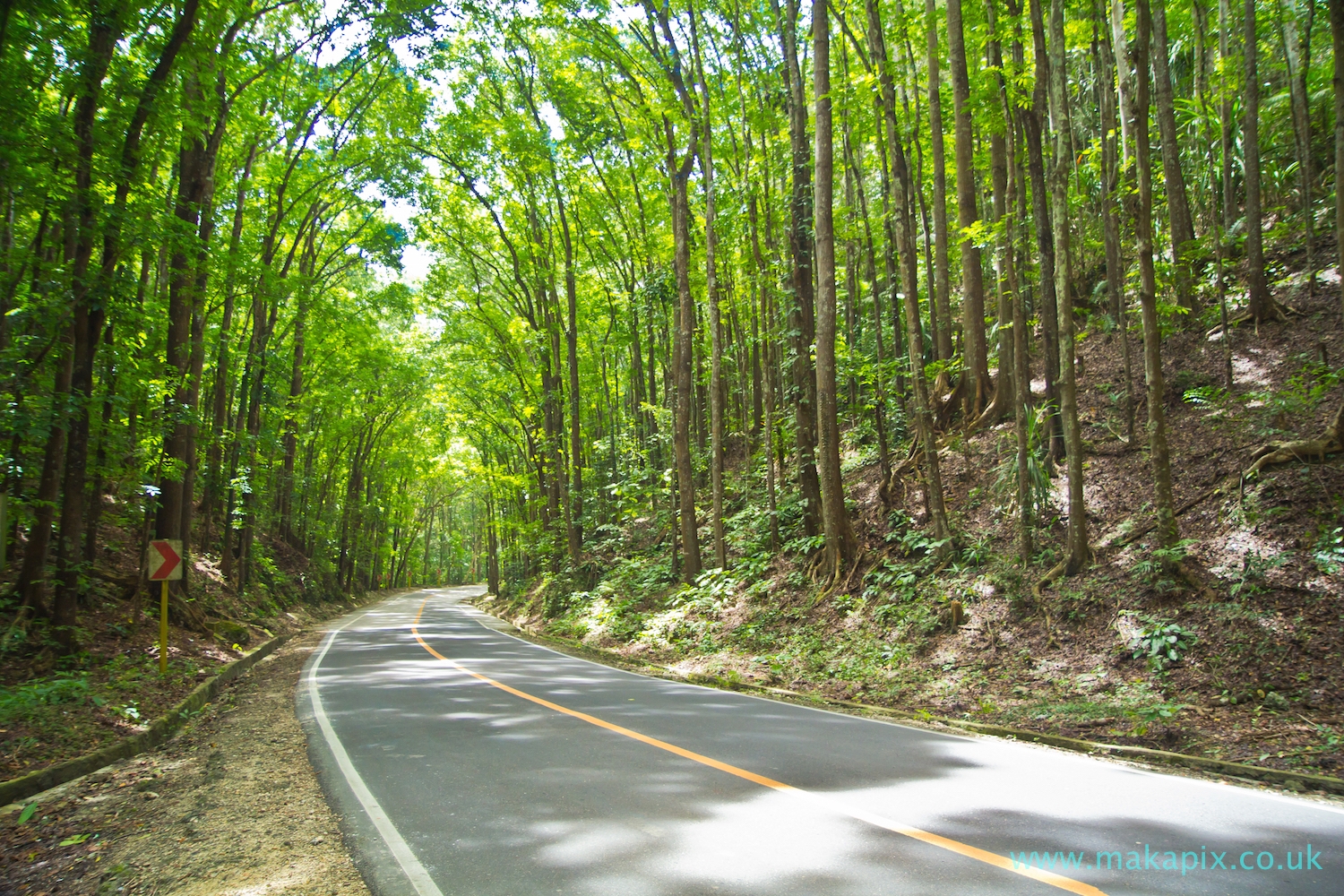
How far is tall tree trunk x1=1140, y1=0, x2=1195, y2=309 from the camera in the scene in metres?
10.3

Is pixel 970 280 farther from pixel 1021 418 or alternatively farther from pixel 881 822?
pixel 881 822

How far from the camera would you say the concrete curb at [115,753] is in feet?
17.9

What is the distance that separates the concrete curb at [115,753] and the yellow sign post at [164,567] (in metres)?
0.73

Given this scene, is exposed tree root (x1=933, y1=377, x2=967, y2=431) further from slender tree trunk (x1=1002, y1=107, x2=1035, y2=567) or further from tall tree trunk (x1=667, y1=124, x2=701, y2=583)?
tall tree trunk (x1=667, y1=124, x2=701, y2=583)

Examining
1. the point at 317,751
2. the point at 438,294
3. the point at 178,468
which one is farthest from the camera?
the point at 438,294

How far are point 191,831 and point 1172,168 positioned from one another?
14.9 metres

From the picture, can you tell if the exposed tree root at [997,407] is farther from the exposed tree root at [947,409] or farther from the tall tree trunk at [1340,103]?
the tall tree trunk at [1340,103]

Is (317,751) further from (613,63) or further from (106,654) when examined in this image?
(613,63)

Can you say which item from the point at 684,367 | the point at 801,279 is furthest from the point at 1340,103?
the point at 684,367

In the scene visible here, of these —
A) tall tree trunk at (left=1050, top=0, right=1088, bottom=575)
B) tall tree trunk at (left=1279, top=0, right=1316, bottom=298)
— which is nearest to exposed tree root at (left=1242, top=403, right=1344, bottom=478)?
tall tree trunk at (left=1050, top=0, right=1088, bottom=575)

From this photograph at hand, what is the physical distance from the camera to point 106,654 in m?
10.1

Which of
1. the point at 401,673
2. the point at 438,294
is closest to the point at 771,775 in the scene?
the point at 401,673

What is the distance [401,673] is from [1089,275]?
1800 centimetres

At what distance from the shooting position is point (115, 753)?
6.56 meters
